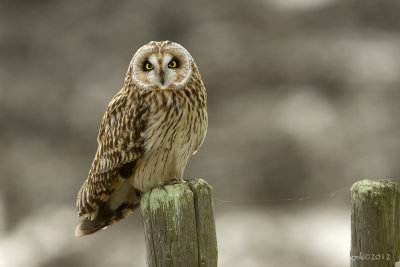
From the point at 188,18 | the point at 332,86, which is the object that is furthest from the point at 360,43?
the point at 188,18

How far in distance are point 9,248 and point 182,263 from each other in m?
3.98

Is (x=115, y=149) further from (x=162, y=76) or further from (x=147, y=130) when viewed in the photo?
(x=162, y=76)

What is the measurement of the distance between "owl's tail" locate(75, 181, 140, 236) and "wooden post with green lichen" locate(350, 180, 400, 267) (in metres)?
1.16

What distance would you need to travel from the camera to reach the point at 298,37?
6785 mm

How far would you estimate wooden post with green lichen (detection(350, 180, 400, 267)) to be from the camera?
1985 mm

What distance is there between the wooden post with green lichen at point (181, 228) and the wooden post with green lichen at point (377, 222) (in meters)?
0.46

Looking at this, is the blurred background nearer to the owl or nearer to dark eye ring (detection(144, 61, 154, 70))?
the owl

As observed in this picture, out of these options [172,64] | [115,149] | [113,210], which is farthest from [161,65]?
[113,210]

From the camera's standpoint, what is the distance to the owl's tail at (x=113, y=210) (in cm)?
278

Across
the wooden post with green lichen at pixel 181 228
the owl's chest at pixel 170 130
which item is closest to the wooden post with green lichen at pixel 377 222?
the wooden post with green lichen at pixel 181 228

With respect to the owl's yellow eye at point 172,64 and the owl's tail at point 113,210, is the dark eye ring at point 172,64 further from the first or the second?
the owl's tail at point 113,210

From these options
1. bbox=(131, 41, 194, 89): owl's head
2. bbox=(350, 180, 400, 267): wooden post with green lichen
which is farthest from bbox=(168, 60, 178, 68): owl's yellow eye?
bbox=(350, 180, 400, 267): wooden post with green lichen

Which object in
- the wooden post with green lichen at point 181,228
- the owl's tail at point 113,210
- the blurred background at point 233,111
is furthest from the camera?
the blurred background at point 233,111

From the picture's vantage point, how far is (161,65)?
247cm
